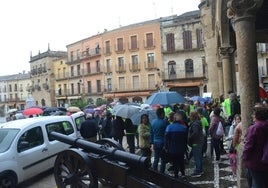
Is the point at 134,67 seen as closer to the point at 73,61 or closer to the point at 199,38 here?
the point at 199,38

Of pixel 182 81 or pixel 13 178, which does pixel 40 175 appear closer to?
pixel 13 178

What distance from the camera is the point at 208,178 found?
779 cm

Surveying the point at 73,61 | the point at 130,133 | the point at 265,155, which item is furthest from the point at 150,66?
the point at 265,155

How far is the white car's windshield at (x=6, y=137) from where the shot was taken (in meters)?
8.09

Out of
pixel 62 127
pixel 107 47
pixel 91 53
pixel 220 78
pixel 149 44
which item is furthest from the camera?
pixel 91 53

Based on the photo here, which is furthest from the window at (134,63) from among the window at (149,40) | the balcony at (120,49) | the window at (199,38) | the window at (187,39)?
the window at (199,38)

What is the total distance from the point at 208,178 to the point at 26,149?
13.9ft

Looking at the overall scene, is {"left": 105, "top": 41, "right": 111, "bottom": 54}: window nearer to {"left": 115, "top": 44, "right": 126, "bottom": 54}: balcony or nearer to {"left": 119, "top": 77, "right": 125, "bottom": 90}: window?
{"left": 115, "top": 44, "right": 126, "bottom": 54}: balcony

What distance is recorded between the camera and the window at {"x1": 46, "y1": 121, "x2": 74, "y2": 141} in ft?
31.5

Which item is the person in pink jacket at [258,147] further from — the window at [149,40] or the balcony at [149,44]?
the window at [149,40]

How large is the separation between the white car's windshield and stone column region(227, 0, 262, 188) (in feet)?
16.6

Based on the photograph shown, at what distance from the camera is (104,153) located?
21.0 ft

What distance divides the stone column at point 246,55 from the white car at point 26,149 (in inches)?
189

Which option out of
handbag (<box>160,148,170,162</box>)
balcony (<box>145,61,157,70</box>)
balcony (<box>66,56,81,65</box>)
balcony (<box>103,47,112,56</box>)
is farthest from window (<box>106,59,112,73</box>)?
handbag (<box>160,148,170,162</box>)
